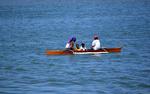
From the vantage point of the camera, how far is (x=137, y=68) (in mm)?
35062

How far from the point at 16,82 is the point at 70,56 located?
35.2 feet

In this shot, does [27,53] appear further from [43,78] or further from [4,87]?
→ [4,87]

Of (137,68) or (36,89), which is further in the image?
(137,68)

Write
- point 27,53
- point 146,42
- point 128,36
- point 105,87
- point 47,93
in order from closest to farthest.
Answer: point 47,93, point 105,87, point 27,53, point 146,42, point 128,36

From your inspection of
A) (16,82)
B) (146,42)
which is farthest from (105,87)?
(146,42)

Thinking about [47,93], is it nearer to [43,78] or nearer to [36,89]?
[36,89]

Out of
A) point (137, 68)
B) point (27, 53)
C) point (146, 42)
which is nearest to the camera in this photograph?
point (137, 68)

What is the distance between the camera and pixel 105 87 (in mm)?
28953

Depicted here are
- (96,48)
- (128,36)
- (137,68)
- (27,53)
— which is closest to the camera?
(137,68)

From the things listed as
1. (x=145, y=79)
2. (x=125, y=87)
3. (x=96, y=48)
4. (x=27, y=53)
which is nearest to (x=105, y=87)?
(x=125, y=87)

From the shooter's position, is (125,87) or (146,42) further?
(146,42)

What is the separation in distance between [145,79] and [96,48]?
413 inches

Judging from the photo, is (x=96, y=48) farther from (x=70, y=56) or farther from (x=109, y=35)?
(x=109, y=35)

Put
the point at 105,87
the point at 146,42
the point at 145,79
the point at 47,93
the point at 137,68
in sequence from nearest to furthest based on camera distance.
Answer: the point at 47,93 → the point at 105,87 → the point at 145,79 → the point at 137,68 → the point at 146,42
